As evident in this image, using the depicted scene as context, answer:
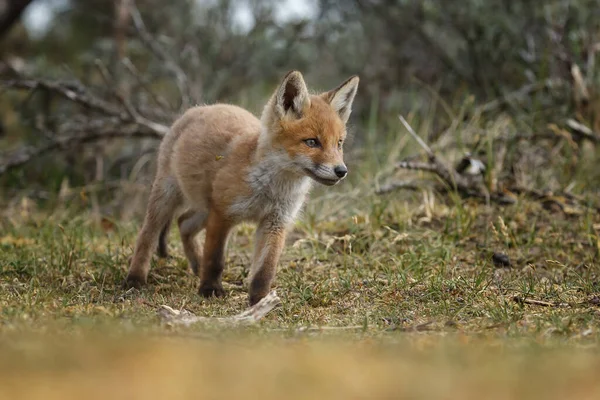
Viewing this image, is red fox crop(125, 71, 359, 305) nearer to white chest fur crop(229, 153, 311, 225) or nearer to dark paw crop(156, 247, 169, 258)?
white chest fur crop(229, 153, 311, 225)

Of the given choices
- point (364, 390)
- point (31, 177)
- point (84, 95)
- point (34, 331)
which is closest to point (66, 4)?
point (31, 177)

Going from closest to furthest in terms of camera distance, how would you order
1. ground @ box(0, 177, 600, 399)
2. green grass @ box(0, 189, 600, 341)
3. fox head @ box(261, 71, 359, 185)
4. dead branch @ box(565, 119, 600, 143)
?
1. ground @ box(0, 177, 600, 399)
2. green grass @ box(0, 189, 600, 341)
3. fox head @ box(261, 71, 359, 185)
4. dead branch @ box(565, 119, 600, 143)

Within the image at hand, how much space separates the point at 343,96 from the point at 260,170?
840 mm

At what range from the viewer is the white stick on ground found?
370 centimetres

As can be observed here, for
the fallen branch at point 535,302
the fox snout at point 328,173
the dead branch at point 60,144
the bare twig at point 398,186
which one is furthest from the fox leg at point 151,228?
the dead branch at point 60,144

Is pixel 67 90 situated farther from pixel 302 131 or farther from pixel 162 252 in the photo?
pixel 302 131

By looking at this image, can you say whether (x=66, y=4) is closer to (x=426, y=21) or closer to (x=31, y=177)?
(x=31, y=177)

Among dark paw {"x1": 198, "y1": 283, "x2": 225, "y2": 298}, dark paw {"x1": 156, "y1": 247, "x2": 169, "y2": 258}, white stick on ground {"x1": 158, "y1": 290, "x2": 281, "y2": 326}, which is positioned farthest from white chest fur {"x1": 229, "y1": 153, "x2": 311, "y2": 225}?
dark paw {"x1": 156, "y1": 247, "x2": 169, "y2": 258}

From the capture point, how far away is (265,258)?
4.88 meters

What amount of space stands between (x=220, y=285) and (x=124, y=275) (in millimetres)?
880

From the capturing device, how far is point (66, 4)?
1428 cm

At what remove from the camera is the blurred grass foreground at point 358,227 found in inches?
98.3

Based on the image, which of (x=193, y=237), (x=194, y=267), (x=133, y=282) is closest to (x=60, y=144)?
(x=193, y=237)

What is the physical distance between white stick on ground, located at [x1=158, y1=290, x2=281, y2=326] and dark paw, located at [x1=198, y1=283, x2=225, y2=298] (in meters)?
0.87
